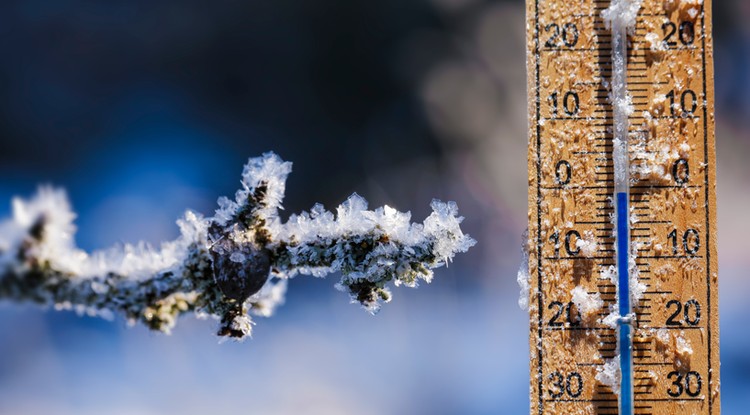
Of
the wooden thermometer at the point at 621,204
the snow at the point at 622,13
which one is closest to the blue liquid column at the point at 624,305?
the wooden thermometer at the point at 621,204

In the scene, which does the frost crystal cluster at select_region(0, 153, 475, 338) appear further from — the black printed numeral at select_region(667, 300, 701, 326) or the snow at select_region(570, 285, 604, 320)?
the black printed numeral at select_region(667, 300, 701, 326)

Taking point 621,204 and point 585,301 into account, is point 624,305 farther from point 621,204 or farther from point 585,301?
point 621,204

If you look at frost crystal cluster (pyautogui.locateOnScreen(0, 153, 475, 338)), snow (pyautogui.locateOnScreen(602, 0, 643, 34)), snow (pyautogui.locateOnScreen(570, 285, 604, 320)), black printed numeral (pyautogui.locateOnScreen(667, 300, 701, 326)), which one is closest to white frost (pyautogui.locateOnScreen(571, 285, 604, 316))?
snow (pyautogui.locateOnScreen(570, 285, 604, 320))

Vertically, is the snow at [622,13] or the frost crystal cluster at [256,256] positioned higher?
the snow at [622,13]

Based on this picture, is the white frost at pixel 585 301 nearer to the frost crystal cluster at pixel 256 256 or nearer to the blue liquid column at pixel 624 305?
the blue liquid column at pixel 624 305

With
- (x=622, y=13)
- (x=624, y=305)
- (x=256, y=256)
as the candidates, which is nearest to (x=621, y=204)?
(x=624, y=305)

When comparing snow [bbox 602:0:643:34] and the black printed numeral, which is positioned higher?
snow [bbox 602:0:643:34]
